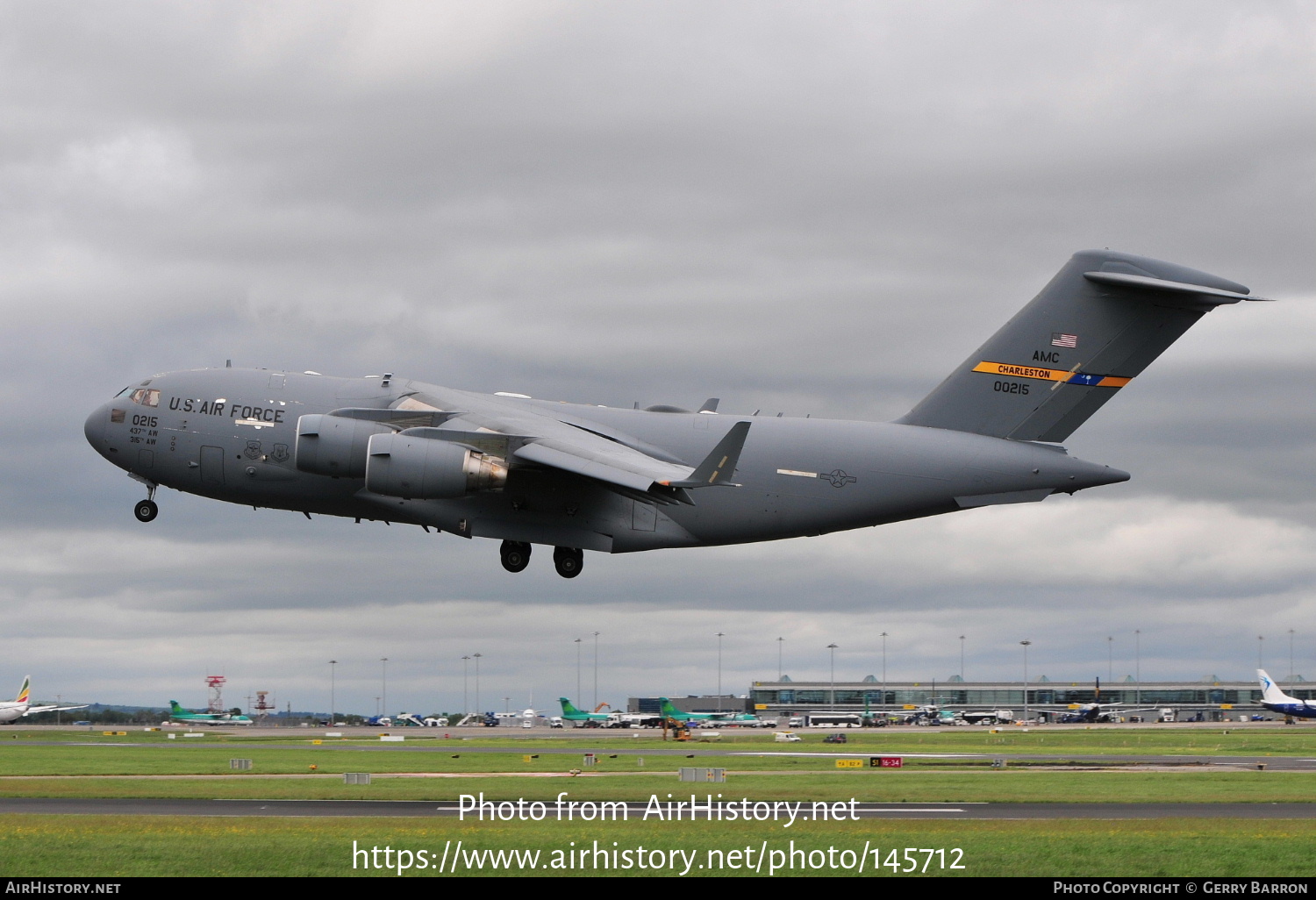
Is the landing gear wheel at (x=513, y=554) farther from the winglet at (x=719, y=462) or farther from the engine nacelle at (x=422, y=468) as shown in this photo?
the winglet at (x=719, y=462)

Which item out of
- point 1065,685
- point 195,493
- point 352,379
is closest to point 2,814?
point 195,493

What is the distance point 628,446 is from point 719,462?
4.11 meters

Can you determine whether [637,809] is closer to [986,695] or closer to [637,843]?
[637,843]

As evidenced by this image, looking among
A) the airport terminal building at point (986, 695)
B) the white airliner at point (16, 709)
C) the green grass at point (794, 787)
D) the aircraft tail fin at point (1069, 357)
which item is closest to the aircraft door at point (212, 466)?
the green grass at point (794, 787)

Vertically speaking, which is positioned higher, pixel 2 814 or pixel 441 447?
pixel 441 447

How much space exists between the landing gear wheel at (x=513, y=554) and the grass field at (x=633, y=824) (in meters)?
4.78

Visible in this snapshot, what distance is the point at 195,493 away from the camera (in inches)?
1077

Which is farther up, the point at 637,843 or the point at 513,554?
the point at 513,554

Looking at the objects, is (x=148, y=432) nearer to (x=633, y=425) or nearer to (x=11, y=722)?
(x=633, y=425)

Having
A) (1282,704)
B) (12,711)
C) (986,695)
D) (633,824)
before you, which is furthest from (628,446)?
(986,695)

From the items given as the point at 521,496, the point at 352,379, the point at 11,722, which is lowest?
the point at 11,722

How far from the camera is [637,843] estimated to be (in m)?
21.7

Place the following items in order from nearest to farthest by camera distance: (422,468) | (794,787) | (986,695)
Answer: (422,468), (794,787), (986,695)
